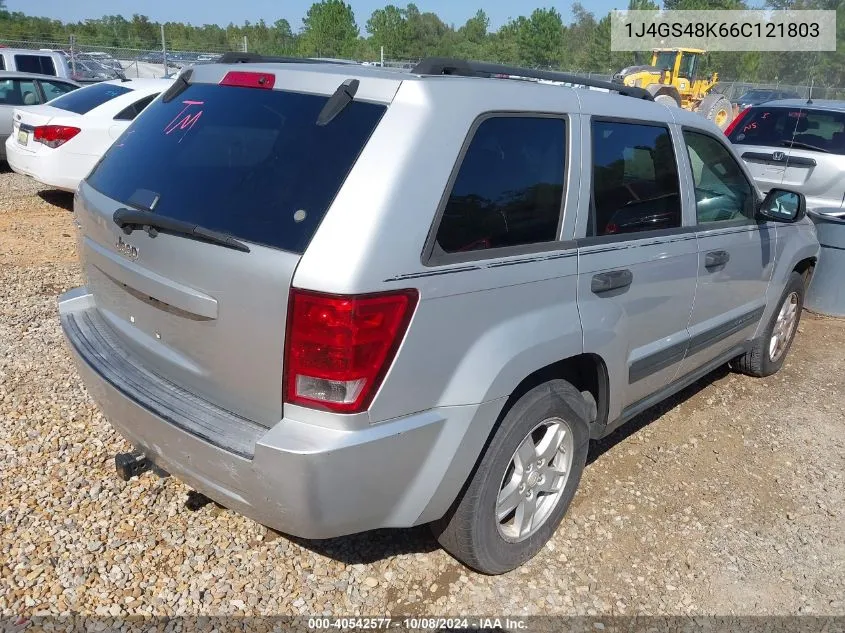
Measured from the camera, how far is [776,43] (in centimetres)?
5050

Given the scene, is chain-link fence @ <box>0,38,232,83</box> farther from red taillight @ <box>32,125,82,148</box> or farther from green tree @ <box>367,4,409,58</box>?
green tree @ <box>367,4,409,58</box>

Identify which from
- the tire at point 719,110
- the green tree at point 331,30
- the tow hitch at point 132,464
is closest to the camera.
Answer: the tow hitch at point 132,464

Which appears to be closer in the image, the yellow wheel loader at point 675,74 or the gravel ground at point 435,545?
the gravel ground at point 435,545

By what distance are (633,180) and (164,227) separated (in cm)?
195

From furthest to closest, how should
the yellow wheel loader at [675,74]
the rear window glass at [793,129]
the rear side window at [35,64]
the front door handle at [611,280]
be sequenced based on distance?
the yellow wheel loader at [675,74] → the rear side window at [35,64] → the rear window glass at [793,129] → the front door handle at [611,280]

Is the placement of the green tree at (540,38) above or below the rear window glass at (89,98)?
above

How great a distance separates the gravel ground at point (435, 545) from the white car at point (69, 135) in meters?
4.44

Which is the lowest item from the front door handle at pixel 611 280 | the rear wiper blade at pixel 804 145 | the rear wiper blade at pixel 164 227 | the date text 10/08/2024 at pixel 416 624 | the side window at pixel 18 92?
the date text 10/08/2024 at pixel 416 624

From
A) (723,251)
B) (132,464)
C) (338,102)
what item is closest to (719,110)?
(723,251)

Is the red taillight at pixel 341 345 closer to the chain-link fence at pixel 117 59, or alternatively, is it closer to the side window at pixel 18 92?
the side window at pixel 18 92

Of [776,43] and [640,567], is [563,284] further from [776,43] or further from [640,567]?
[776,43]

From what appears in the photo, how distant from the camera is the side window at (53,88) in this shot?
37.2 feet

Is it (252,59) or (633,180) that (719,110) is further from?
(252,59)

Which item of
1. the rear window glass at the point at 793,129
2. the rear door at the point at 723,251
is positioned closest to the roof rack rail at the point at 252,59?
the rear door at the point at 723,251
